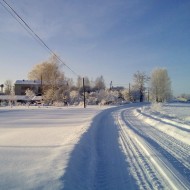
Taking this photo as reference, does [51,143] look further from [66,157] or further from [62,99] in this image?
[62,99]

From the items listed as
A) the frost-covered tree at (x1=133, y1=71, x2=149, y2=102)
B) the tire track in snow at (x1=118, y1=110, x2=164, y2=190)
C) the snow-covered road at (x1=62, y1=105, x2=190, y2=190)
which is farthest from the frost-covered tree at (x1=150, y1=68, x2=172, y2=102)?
the tire track in snow at (x1=118, y1=110, x2=164, y2=190)

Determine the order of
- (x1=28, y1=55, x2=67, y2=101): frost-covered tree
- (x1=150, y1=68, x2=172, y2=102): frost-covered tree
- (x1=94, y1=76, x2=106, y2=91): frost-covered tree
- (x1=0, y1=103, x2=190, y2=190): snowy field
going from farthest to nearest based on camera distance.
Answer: (x1=94, y1=76, x2=106, y2=91): frost-covered tree → (x1=150, y1=68, x2=172, y2=102): frost-covered tree → (x1=28, y1=55, x2=67, y2=101): frost-covered tree → (x1=0, y1=103, x2=190, y2=190): snowy field

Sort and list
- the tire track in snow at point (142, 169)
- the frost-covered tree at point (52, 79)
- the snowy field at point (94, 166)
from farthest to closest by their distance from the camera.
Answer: the frost-covered tree at point (52, 79), the tire track in snow at point (142, 169), the snowy field at point (94, 166)

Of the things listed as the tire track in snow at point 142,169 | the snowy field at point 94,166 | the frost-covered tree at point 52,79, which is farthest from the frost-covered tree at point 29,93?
the tire track in snow at point 142,169

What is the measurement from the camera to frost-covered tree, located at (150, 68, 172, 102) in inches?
4141

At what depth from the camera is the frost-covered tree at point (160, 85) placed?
105 m

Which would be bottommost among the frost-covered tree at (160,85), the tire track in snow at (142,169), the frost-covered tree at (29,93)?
the tire track in snow at (142,169)

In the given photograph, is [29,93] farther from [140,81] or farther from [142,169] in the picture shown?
[142,169]

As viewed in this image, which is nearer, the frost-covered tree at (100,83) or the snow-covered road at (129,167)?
the snow-covered road at (129,167)

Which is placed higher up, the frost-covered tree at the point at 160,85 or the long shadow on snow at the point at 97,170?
the frost-covered tree at the point at 160,85

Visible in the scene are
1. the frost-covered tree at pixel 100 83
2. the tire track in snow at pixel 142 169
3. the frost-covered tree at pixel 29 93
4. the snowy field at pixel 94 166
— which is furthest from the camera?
the frost-covered tree at pixel 100 83

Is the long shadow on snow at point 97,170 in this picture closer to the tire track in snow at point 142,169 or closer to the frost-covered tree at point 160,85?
the tire track in snow at point 142,169

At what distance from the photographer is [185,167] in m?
7.73

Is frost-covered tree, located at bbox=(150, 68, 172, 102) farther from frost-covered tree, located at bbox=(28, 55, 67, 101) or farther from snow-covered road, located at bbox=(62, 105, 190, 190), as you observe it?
snow-covered road, located at bbox=(62, 105, 190, 190)
